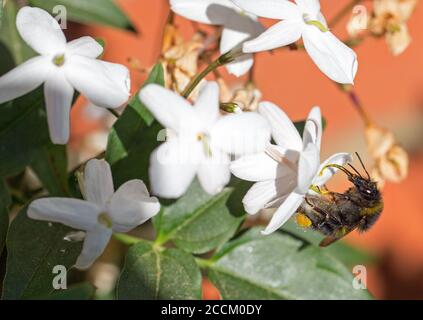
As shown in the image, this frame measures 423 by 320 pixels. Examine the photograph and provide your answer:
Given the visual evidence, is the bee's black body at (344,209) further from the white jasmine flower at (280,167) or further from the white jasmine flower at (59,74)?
the white jasmine flower at (59,74)

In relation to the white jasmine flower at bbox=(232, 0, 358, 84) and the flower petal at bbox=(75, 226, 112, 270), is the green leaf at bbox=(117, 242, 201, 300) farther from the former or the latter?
the white jasmine flower at bbox=(232, 0, 358, 84)

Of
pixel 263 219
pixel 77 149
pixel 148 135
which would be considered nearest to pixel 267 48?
pixel 148 135

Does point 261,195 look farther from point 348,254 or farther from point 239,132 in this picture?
point 348,254

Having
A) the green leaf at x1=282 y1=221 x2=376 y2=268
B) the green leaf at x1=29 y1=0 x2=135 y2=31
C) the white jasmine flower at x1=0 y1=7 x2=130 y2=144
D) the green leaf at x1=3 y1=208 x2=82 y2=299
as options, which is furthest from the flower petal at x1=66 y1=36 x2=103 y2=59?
the green leaf at x1=282 y1=221 x2=376 y2=268

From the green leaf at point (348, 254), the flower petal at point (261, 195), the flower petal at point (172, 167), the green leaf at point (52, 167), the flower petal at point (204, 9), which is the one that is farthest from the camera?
the green leaf at point (348, 254)

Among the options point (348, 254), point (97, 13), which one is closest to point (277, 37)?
point (97, 13)

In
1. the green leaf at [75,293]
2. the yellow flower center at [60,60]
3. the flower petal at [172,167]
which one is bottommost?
the green leaf at [75,293]

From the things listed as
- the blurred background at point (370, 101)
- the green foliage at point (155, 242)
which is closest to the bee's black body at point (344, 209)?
the green foliage at point (155, 242)
